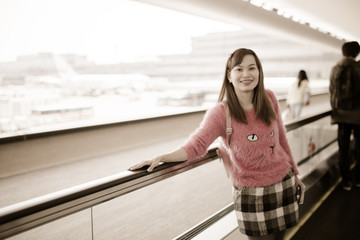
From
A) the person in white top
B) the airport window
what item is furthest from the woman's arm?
the person in white top

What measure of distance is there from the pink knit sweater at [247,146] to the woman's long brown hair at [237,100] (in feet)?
0.10

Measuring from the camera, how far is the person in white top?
6.89 meters

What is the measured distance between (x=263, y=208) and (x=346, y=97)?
88.8 inches

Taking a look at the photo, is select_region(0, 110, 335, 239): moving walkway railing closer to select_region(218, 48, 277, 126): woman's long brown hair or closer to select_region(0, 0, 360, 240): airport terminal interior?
select_region(0, 0, 360, 240): airport terminal interior

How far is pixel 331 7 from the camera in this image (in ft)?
17.8

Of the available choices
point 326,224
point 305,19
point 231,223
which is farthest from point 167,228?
point 305,19

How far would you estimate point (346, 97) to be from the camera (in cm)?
307

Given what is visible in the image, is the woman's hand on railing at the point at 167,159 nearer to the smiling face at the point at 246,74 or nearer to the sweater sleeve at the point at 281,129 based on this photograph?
the smiling face at the point at 246,74

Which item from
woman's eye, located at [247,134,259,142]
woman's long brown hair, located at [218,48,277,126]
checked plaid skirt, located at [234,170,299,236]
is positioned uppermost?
woman's long brown hair, located at [218,48,277,126]

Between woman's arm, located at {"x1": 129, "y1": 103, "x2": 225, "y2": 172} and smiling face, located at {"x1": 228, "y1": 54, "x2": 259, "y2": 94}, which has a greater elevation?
smiling face, located at {"x1": 228, "y1": 54, "x2": 259, "y2": 94}

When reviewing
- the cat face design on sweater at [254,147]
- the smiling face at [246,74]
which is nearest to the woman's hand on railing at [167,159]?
the cat face design on sweater at [254,147]

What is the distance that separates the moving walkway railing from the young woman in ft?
0.63

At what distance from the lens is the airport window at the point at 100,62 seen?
5.01 metres

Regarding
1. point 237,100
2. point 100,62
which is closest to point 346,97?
point 237,100
